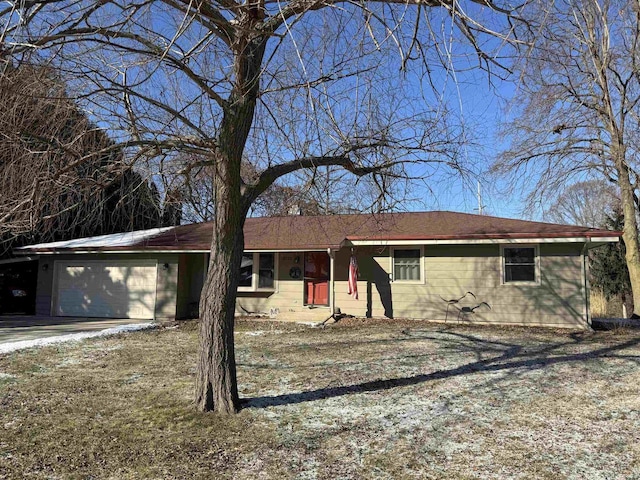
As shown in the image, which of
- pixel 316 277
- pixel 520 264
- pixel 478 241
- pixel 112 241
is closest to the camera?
pixel 478 241

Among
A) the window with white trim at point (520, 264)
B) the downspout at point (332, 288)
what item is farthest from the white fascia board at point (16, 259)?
the window with white trim at point (520, 264)

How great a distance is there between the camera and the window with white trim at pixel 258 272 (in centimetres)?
1411

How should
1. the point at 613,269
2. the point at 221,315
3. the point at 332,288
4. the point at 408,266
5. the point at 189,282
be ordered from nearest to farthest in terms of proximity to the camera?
the point at 221,315 < the point at 332,288 < the point at 408,266 < the point at 189,282 < the point at 613,269

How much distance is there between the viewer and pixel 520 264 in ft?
40.4

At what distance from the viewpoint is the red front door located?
13.9 meters

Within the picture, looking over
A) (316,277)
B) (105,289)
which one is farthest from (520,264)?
(105,289)

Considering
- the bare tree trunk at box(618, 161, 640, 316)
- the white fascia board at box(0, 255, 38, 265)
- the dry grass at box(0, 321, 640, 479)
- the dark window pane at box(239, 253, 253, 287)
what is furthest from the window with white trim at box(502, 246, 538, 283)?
the white fascia board at box(0, 255, 38, 265)

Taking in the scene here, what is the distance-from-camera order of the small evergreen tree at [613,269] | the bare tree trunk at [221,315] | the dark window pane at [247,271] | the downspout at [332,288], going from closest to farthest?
the bare tree trunk at [221,315] → the downspout at [332,288] → the dark window pane at [247,271] → the small evergreen tree at [613,269]

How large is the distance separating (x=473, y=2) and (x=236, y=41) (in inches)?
86.0

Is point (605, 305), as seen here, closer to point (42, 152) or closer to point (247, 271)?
point (247, 271)

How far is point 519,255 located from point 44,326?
41.3 feet

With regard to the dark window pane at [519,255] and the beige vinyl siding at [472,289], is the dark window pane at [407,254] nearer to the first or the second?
the beige vinyl siding at [472,289]

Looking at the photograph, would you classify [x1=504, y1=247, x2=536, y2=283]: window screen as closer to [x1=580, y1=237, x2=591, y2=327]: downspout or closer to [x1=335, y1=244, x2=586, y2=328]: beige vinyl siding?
[x1=335, y1=244, x2=586, y2=328]: beige vinyl siding

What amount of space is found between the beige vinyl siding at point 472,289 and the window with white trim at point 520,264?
0.16 metres
